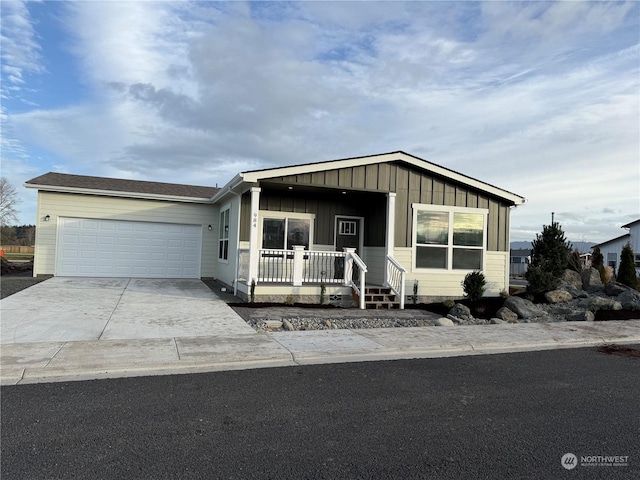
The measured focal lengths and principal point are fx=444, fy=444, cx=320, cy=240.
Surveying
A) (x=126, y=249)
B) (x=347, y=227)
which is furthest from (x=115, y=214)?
(x=347, y=227)

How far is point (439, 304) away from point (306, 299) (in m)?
3.71

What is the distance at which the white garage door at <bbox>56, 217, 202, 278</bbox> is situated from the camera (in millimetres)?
15523

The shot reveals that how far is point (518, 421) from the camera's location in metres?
4.12

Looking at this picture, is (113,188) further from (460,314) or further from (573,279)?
(573,279)

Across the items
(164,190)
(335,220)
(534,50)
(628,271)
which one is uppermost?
(534,50)

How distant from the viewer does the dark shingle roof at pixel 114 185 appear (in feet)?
50.8

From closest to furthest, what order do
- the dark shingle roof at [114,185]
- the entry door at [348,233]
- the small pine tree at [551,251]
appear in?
the small pine tree at [551,251] → the entry door at [348,233] → the dark shingle roof at [114,185]

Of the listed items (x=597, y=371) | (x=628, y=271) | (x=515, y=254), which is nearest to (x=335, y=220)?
(x=597, y=371)

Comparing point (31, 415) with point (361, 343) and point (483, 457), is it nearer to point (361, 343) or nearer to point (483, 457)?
point (483, 457)

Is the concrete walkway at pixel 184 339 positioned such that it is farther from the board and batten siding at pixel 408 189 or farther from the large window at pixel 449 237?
the large window at pixel 449 237

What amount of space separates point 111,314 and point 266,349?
4.15m

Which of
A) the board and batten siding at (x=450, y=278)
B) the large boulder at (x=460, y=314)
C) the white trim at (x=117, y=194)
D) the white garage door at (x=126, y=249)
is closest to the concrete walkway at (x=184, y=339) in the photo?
the large boulder at (x=460, y=314)

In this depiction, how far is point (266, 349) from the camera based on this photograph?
655 centimetres

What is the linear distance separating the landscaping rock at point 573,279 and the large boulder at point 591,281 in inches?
6.9
